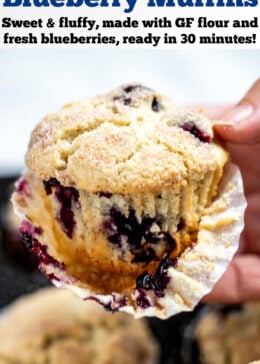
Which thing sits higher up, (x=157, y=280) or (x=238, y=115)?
(x=238, y=115)

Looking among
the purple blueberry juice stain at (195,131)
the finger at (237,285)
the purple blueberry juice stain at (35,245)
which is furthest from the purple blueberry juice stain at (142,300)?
the finger at (237,285)

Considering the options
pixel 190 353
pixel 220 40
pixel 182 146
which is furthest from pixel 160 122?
pixel 190 353

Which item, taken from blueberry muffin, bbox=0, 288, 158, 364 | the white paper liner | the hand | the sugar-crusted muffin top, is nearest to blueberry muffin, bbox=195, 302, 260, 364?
blueberry muffin, bbox=0, 288, 158, 364

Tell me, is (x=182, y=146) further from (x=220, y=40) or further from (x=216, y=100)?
(x=216, y=100)

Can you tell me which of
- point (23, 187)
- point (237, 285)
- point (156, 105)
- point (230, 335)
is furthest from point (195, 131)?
point (230, 335)

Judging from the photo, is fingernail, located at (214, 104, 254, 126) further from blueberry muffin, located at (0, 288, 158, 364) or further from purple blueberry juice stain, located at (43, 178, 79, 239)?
blueberry muffin, located at (0, 288, 158, 364)

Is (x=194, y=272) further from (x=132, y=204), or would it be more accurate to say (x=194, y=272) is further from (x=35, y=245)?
(x=35, y=245)
